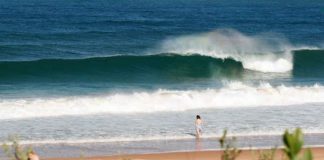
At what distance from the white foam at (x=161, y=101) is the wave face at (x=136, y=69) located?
15.0ft

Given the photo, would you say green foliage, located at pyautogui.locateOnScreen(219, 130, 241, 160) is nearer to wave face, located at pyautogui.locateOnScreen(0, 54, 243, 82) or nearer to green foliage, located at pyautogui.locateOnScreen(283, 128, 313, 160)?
green foliage, located at pyautogui.locateOnScreen(283, 128, 313, 160)

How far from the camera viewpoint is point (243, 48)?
36406 mm

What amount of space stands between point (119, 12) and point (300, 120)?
1472 inches

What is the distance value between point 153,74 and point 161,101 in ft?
25.1

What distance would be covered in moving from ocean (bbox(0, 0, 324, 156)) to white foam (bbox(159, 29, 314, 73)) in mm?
62

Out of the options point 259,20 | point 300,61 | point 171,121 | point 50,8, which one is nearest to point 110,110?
point 171,121

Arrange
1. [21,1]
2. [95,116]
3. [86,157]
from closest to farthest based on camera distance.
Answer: [86,157] < [95,116] < [21,1]

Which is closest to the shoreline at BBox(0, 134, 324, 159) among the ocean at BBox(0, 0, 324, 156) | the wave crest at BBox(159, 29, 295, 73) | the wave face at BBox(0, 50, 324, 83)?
the ocean at BBox(0, 0, 324, 156)

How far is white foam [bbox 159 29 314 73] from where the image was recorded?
32.4 m

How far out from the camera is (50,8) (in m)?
57.3

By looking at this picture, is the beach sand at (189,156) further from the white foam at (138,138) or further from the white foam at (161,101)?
the white foam at (161,101)

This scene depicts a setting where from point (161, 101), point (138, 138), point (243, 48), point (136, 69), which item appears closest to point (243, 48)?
point (243, 48)

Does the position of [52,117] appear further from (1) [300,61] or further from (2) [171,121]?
(1) [300,61]

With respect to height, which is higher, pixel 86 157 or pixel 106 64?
pixel 106 64
